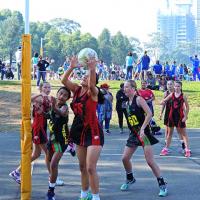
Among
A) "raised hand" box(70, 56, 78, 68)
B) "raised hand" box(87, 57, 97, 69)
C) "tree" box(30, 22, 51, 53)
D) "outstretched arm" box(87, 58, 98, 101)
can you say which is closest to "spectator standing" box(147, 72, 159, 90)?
"outstretched arm" box(87, 58, 98, 101)

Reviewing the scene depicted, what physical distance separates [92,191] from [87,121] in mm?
958

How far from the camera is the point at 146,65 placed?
29.7m

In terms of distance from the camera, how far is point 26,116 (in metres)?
7.37

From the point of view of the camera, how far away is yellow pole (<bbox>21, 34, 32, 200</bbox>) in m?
7.22

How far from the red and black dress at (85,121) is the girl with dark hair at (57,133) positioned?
64 cm

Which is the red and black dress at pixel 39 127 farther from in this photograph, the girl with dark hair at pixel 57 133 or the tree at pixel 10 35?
the tree at pixel 10 35

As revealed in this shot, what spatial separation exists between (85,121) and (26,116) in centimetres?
82

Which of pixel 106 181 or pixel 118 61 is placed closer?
pixel 106 181

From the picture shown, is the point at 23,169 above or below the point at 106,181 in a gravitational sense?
above

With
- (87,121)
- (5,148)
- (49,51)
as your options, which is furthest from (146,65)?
(49,51)

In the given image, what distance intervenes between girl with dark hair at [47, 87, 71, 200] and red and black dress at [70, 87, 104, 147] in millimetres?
636

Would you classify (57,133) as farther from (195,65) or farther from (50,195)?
(195,65)

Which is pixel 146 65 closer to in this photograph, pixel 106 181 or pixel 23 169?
pixel 106 181

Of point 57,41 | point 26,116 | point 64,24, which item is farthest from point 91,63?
point 64,24
